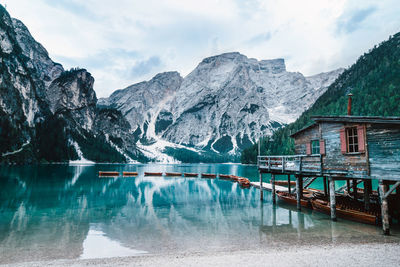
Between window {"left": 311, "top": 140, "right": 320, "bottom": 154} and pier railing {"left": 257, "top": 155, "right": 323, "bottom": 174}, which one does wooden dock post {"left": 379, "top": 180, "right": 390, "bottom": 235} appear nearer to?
pier railing {"left": 257, "top": 155, "right": 323, "bottom": 174}

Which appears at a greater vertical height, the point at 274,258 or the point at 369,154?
the point at 369,154

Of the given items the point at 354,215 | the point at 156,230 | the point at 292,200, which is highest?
the point at 354,215

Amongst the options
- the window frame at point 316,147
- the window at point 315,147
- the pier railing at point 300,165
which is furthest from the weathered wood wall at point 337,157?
the window at point 315,147

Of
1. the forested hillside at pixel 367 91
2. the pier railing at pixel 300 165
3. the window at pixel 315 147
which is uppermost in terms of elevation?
the forested hillside at pixel 367 91

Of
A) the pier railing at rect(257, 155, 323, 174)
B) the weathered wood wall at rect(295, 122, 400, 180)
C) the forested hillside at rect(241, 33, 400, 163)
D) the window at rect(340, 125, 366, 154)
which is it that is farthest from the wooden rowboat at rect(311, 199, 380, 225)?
the forested hillside at rect(241, 33, 400, 163)

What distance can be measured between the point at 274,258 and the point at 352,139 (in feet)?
42.0

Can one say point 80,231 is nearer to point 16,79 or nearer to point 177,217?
point 177,217

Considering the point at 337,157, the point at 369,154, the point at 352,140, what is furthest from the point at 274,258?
the point at 352,140

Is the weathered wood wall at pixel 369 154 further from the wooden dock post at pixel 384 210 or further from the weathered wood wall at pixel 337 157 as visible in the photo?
the wooden dock post at pixel 384 210

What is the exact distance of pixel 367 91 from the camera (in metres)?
142

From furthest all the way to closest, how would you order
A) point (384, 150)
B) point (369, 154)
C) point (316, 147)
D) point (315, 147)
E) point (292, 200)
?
point (292, 200) → point (315, 147) → point (316, 147) → point (369, 154) → point (384, 150)

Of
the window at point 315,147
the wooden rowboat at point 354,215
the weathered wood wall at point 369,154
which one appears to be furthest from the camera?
the window at point 315,147

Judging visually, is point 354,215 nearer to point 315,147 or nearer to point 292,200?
point 315,147

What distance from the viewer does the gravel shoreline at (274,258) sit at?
42.3 ft
